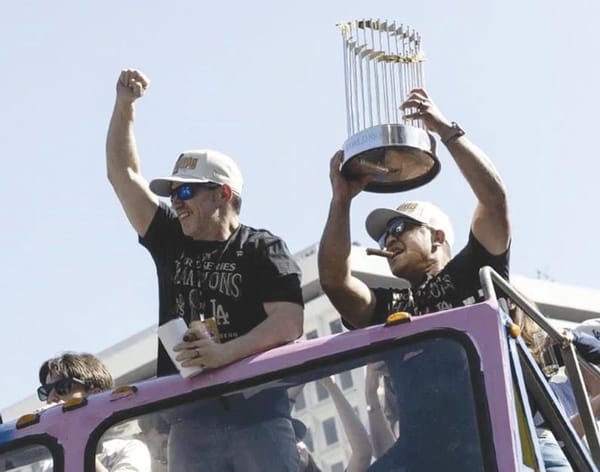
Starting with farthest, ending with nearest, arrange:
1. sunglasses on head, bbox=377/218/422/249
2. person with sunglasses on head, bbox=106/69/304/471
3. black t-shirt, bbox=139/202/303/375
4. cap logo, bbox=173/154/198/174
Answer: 1. sunglasses on head, bbox=377/218/422/249
2. cap logo, bbox=173/154/198/174
3. black t-shirt, bbox=139/202/303/375
4. person with sunglasses on head, bbox=106/69/304/471

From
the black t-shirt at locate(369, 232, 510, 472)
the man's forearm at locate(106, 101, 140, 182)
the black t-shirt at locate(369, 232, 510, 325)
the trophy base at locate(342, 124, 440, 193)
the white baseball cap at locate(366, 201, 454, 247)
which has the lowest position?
the black t-shirt at locate(369, 232, 510, 472)

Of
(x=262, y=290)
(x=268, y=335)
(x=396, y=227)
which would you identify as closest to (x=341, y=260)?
(x=396, y=227)

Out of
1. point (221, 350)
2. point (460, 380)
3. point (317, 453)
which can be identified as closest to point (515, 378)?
point (460, 380)

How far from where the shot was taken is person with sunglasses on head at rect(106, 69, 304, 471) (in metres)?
5.98

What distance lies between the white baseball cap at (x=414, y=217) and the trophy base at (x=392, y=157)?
189 millimetres

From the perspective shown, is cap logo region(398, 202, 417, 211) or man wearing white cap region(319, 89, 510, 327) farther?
cap logo region(398, 202, 417, 211)

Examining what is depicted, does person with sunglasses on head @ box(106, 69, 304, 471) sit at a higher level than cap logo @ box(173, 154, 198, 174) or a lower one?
lower

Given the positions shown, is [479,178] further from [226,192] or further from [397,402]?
[397,402]

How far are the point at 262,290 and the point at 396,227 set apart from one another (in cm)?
100

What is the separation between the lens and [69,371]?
7.37 meters

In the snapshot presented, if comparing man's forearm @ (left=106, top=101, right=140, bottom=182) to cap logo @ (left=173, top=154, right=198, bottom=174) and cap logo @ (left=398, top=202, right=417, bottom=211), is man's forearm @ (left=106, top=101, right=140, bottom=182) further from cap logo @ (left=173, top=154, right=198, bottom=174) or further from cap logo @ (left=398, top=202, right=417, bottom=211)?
cap logo @ (left=398, top=202, right=417, bottom=211)

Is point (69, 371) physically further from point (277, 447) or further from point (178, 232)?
point (277, 447)

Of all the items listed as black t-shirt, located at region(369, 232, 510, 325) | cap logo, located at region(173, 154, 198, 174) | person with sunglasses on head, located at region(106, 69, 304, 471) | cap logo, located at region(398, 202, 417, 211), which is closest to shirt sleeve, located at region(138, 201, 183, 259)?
person with sunglasses on head, located at region(106, 69, 304, 471)

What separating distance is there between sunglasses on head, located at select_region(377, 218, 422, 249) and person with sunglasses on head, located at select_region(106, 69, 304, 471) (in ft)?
2.43
